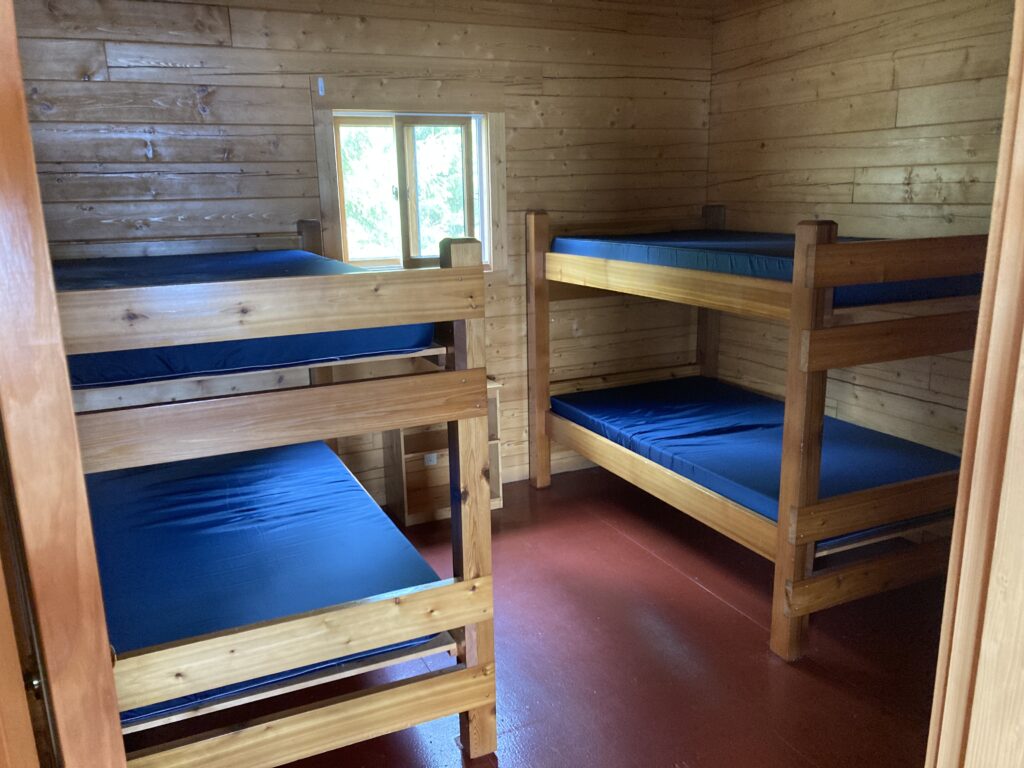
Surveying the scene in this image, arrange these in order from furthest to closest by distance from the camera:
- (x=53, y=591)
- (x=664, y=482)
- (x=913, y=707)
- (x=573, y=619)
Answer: (x=664, y=482), (x=573, y=619), (x=913, y=707), (x=53, y=591)

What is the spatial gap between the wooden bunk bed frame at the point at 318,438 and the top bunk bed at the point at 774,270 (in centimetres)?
109

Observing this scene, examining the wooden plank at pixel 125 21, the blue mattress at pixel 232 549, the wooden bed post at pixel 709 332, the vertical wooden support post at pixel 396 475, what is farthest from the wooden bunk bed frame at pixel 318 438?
the wooden bed post at pixel 709 332

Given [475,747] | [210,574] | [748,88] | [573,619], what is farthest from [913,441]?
[210,574]

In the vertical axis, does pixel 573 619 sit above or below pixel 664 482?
below

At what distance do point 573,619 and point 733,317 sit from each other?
2.17m

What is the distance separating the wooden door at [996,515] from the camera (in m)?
0.62

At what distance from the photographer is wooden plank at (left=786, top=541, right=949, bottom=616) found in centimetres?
246

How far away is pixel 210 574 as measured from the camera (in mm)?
2105

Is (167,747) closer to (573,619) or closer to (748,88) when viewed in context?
(573,619)

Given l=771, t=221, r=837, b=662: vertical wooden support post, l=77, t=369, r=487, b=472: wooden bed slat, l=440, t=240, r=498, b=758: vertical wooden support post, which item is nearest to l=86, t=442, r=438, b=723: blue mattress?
l=440, t=240, r=498, b=758: vertical wooden support post

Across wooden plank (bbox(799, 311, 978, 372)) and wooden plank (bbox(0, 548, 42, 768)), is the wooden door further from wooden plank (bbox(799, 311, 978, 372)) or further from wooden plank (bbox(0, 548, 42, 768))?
wooden plank (bbox(799, 311, 978, 372))

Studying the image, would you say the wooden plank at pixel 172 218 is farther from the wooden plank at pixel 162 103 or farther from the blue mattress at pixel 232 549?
the blue mattress at pixel 232 549

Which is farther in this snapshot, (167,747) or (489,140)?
(489,140)

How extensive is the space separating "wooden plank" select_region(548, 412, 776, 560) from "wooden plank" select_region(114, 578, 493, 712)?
1.09 metres
